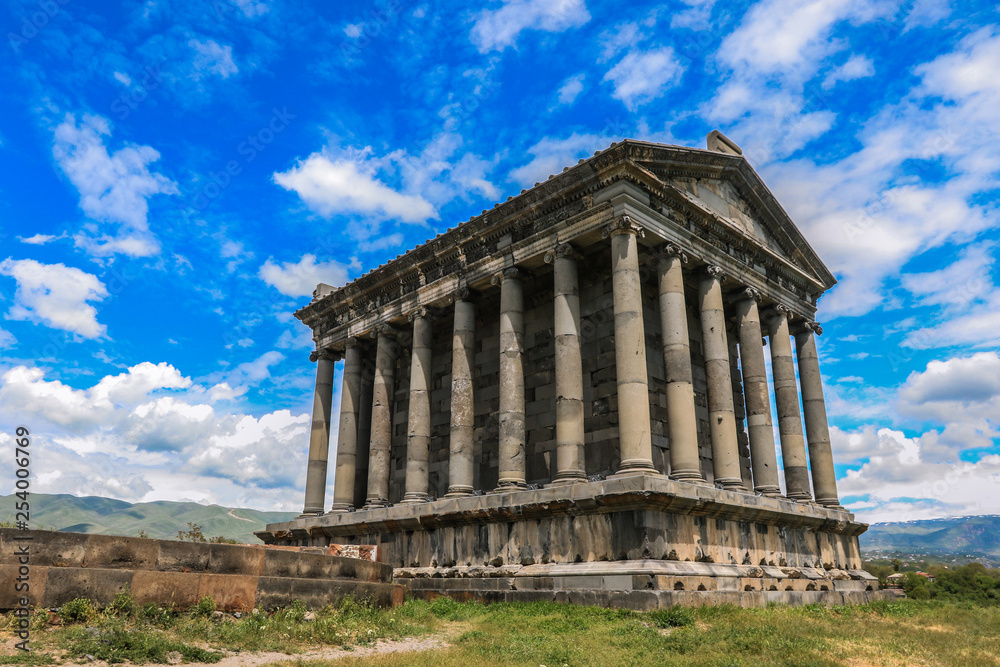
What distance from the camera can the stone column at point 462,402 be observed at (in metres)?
21.9

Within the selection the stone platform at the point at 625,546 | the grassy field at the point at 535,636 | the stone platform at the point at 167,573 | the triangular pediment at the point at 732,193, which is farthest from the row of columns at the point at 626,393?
the stone platform at the point at 167,573

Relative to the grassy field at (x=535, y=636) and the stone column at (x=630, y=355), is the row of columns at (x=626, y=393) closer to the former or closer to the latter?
the stone column at (x=630, y=355)

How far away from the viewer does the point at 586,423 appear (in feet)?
72.9

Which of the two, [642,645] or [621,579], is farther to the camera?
[621,579]

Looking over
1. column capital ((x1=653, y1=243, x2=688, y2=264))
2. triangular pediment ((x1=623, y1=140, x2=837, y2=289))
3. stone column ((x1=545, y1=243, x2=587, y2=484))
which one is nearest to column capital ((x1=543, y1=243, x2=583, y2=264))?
stone column ((x1=545, y1=243, x2=587, y2=484))

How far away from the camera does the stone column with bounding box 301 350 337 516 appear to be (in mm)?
28469

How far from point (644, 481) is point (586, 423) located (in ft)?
20.5

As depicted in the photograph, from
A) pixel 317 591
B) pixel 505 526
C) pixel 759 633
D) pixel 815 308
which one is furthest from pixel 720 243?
pixel 317 591

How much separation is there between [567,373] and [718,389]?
4.71m

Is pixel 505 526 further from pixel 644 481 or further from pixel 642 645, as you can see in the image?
pixel 642 645

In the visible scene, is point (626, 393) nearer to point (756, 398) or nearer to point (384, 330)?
point (756, 398)

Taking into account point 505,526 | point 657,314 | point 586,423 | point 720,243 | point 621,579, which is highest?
point 720,243

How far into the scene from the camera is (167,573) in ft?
37.7

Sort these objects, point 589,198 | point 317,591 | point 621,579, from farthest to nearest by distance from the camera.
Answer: point 589,198 < point 621,579 < point 317,591
